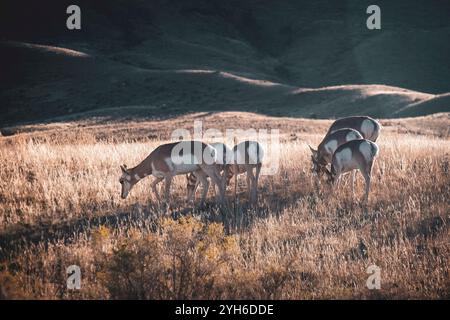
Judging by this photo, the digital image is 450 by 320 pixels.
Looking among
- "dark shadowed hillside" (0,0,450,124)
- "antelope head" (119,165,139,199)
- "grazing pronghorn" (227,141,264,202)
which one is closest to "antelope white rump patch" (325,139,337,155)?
"grazing pronghorn" (227,141,264,202)

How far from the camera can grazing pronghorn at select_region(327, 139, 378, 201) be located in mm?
13477

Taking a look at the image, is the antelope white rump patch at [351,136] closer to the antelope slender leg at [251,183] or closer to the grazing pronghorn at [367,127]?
the grazing pronghorn at [367,127]

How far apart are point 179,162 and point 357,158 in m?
4.57

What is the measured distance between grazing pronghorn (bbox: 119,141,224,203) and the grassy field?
0.52 metres

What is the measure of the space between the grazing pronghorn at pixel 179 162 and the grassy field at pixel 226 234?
523mm

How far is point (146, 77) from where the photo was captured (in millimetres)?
77750

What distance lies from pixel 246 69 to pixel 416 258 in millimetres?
109148

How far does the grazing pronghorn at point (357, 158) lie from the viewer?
13477 millimetres

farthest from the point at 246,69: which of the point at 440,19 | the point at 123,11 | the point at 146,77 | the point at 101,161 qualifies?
the point at 101,161

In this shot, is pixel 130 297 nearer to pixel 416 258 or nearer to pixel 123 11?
pixel 416 258

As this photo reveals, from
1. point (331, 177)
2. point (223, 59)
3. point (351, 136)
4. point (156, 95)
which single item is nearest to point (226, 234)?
point (331, 177)

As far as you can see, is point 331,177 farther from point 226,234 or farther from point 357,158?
point 226,234

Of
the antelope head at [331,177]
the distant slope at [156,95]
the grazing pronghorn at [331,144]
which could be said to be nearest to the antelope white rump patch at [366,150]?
the antelope head at [331,177]

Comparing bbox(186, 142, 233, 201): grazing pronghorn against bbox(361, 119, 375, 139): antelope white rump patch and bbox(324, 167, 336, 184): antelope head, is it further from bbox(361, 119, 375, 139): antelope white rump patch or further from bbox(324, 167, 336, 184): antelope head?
bbox(361, 119, 375, 139): antelope white rump patch
